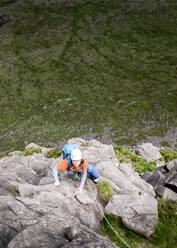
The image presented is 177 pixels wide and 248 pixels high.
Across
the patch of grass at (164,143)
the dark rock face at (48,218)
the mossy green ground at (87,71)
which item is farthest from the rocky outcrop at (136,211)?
the mossy green ground at (87,71)

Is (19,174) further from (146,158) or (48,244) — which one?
(146,158)

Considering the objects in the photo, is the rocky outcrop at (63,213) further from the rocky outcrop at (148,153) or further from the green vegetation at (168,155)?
the green vegetation at (168,155)

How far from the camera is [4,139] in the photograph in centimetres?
4422

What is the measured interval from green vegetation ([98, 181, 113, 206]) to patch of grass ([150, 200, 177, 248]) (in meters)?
2.50

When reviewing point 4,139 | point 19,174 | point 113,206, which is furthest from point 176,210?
point 4,139

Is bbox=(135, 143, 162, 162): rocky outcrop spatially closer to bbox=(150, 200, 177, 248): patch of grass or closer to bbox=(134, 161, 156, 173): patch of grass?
bbox=(134, 161, 156, 173): patch of grass

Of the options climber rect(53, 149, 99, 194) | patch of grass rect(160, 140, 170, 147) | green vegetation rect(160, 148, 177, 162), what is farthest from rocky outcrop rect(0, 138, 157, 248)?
patch of grass rect(160, 140, 170, 147)

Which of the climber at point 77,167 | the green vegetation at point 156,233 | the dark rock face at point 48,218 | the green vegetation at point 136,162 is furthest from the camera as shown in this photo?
the green vegetation at point 136,162

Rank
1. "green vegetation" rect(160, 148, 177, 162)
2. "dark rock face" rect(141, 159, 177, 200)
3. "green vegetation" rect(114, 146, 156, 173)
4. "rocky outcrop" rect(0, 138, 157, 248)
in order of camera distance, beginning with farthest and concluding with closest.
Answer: "green vegetation" rect(160, 148, 177, 162) < "green vegetation" rect(114, 146, 156, 173) < "dark rock face" rect(141, 159, 177, 200) < "rocky outcrop" rect(0, 138, 157, 248)

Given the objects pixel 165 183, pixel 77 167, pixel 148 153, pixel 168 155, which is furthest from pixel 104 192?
pixel 168 155

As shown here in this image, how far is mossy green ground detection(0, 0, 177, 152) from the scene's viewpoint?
1809 inches

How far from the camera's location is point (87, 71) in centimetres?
6800

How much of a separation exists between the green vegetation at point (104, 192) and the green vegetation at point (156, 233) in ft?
3.26

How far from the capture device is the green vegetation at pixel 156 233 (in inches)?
323
